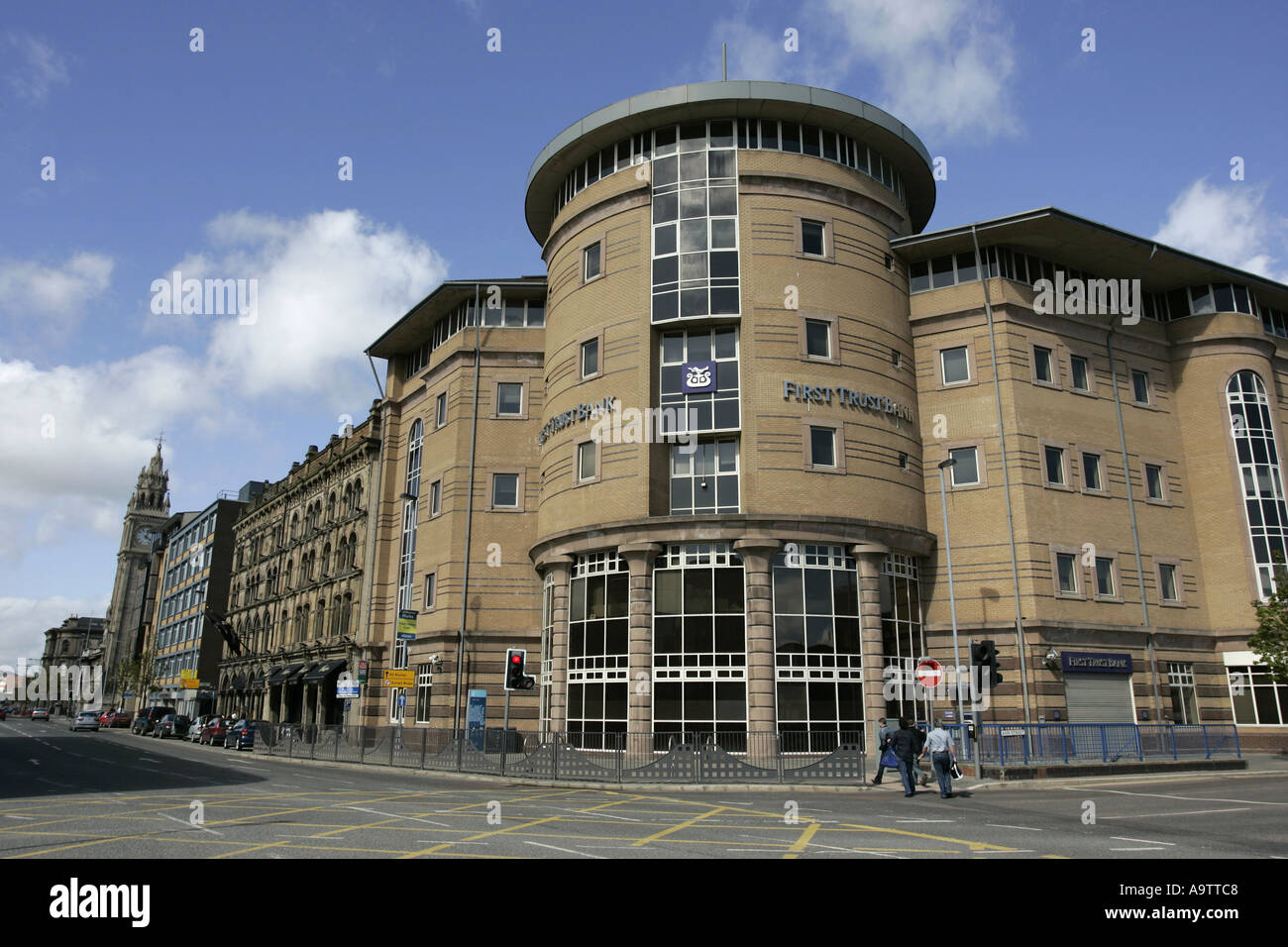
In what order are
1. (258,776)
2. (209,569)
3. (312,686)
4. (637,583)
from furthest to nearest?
(209,569) < (312,686) < (637,583) < (258,776)

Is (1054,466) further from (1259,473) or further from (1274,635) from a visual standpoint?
(1259,473)

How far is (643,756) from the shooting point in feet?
85.4

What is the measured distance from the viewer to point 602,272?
34.6m

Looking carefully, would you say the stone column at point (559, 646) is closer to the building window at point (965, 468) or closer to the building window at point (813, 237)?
the building window at point (813, 237)

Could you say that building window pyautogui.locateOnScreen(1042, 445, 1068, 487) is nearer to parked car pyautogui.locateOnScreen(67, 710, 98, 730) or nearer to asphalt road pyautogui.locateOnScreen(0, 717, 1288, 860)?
asphalt road pyautogui.locateOnScreen(0, 717, 1288, 860)

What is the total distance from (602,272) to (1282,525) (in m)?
29.9

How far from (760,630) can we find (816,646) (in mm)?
2089

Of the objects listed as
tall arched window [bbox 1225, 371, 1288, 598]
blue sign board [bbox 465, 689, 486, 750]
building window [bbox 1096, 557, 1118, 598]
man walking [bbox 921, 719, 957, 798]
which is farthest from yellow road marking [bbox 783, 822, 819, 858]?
tall arched window [bbox 1225, 371, 1288, 598]

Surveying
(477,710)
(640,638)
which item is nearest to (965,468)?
(640,638)

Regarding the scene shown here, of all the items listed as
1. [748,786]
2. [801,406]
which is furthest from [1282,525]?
[748,786]

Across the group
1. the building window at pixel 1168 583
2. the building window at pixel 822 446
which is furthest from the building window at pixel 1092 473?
the building window at pixel 822 446

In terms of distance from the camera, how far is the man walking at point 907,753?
21.0 meters

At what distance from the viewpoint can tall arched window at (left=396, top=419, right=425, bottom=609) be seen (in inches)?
1730
